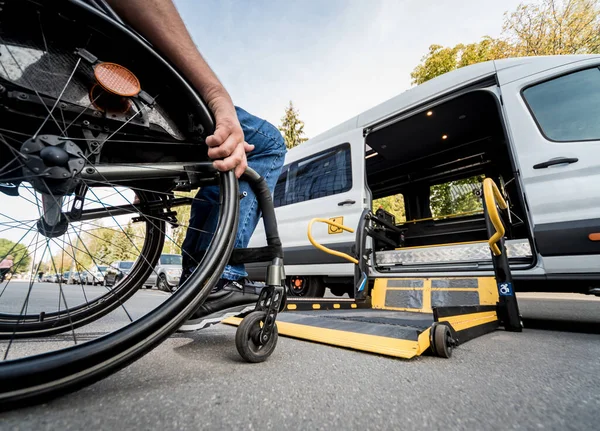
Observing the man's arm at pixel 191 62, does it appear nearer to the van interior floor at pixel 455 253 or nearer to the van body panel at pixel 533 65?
the van interior floor at pixel 455 253

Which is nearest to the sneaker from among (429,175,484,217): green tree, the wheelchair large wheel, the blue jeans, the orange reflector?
the blue jeans

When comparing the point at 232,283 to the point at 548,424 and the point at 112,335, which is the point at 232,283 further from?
the point at 548,424

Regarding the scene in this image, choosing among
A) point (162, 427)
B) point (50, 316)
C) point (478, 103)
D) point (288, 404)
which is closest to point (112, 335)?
point (162, 427)

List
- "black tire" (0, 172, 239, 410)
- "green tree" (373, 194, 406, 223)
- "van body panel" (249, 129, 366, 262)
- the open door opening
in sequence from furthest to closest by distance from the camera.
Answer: "green tree" (373, 194, 406, 223) < "van body panel" (249, 129, 366, 262) < the open door opening < "black tire" (0, 172, 239, 410)

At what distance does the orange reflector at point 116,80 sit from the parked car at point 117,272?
82 cm

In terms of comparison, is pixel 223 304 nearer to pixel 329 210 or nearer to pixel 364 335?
pixel 364 335

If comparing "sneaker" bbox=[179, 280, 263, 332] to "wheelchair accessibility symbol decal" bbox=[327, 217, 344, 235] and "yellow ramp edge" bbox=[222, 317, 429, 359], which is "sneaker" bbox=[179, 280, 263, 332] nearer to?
"yellow ramp edge" bbox=[222, 317, 429, 359]

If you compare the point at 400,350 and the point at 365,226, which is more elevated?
the point at 365,226

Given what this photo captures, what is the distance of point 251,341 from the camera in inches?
37.8

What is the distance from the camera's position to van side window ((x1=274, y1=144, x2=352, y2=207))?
3.59m

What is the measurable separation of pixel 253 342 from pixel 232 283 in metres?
0.29

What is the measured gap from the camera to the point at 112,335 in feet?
1.91

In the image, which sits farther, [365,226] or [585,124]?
[365,226]

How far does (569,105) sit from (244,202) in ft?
8.56
